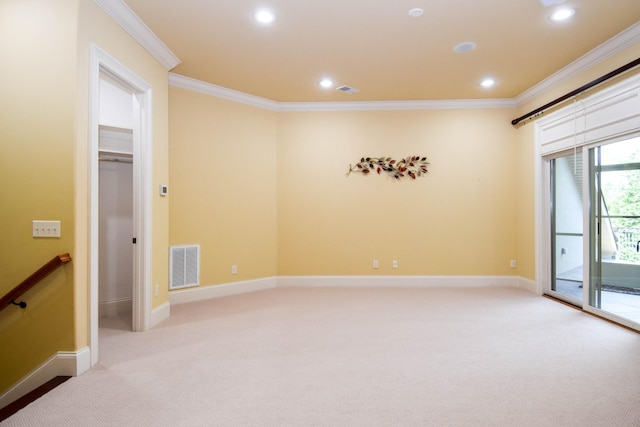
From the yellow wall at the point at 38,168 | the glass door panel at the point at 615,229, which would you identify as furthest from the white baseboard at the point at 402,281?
the yellow wall at the point at 38,168

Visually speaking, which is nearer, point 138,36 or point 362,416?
point 362,416

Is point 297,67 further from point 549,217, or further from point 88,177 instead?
point 549,217

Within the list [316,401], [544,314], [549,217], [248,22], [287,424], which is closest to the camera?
[287,424]

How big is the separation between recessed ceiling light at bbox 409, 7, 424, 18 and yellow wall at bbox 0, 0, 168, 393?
Result: 2.69 m

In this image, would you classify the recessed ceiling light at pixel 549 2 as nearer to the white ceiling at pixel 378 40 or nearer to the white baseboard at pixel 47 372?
the white ceiling at pixel 378 40

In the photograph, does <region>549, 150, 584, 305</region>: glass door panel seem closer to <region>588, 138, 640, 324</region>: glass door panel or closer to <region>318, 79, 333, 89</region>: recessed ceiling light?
<region>588, 138, 640, 324</region>: glass door panel

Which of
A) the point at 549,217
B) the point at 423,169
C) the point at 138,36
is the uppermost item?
the point at 138,36

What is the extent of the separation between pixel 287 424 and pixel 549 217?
476 centimetres

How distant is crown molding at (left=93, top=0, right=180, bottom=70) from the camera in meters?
2.96

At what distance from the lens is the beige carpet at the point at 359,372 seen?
2074 mm

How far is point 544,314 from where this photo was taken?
13.6ft

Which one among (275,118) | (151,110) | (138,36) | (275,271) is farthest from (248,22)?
(275,271)

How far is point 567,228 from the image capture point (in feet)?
15.7

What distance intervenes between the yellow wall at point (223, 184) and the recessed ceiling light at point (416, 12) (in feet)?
9.72
